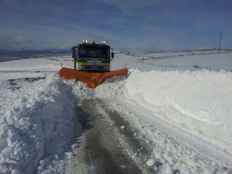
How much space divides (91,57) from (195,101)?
27.7 ft

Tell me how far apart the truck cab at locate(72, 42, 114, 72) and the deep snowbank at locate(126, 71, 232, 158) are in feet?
14.3

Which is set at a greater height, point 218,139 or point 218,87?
point 218,87

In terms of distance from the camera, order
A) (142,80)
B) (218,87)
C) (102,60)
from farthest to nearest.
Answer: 1. (102,60)
2. (142,80)
3. (218,87)

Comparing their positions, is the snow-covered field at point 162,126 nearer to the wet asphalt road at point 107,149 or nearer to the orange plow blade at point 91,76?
the wet asphalt road at point 107,149

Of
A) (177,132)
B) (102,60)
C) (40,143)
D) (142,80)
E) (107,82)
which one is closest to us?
(40,143)

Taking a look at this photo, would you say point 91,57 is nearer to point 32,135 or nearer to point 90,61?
point 90,61

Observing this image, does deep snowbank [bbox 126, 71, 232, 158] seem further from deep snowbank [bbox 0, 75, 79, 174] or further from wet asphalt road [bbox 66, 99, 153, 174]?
deep snowbank [bbox 0, 75, 79, 174]

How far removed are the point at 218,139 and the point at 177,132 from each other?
1114mm

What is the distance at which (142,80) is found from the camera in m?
11.1

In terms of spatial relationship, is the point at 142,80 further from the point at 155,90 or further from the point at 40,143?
the point at 40,143

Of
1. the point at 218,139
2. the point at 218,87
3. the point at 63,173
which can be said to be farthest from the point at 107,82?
the point at 63,173

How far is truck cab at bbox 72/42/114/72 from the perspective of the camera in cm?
1359

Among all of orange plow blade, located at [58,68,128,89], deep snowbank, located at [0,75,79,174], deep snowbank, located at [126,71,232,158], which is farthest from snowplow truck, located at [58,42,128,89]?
deep snowbank, located at [0,75,79,174]

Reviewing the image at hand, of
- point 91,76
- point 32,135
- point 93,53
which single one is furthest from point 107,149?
point 93,53
